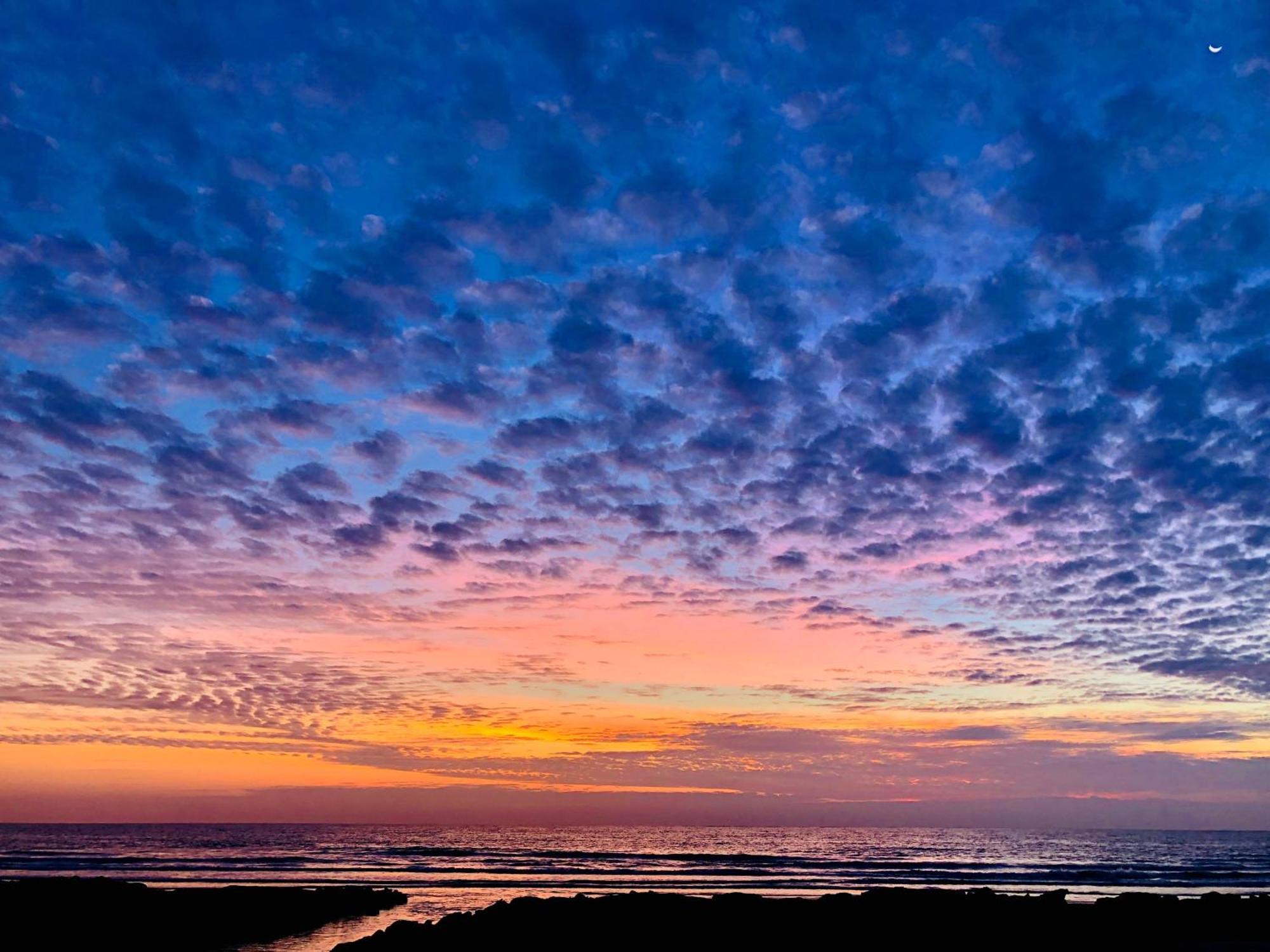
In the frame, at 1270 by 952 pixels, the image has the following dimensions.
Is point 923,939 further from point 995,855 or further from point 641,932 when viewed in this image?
point 995,855

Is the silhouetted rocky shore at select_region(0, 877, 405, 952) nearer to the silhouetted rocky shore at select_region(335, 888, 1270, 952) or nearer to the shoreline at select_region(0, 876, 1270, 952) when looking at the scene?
the shoreline at select_region(0, 876, 1270, 952)

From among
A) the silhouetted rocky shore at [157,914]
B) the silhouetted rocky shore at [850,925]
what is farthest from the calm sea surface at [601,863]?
the silhouetted rocky shore at [850,925]

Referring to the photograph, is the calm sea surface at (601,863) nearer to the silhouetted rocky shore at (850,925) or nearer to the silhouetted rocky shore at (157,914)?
the silhouetted rocky shore at (157,914)

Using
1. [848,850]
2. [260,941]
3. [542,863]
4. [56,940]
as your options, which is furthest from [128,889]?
[848,850]

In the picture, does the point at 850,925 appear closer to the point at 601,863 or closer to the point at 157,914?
the point at 157,914

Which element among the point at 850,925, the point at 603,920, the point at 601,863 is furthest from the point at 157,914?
the point at 601,863

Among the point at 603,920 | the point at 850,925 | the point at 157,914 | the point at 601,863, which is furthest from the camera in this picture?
the point at 601,863

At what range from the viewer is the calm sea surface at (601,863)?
5097 centimetres

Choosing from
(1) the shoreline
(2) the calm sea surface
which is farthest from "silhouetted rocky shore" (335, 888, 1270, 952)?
(2) the calm sea surface

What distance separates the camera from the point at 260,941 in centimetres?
2727

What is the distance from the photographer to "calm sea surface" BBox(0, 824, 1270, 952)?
167ft

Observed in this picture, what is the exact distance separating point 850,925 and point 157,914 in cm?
2272

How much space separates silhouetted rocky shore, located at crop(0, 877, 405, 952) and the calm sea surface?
6.15ft

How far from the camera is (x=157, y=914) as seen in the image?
96.7ft
